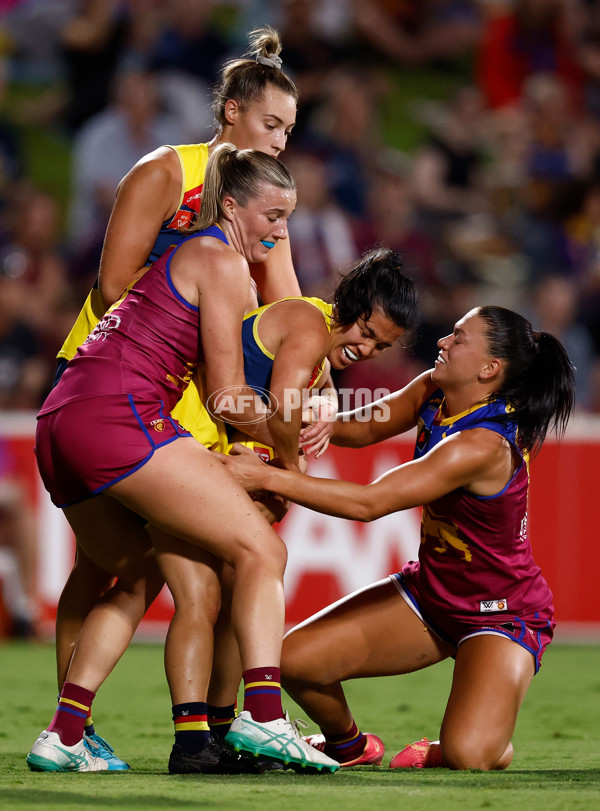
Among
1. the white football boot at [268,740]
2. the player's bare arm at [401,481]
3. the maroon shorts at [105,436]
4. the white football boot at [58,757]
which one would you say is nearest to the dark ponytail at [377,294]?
the player's bare arm at [401,481]

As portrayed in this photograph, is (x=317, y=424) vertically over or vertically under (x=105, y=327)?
under

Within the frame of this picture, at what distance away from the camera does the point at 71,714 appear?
343 centimetres

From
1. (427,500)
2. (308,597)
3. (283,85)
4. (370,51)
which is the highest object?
(370,51)

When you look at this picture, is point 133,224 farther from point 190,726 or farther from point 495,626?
point 495,626

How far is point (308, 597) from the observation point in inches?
281

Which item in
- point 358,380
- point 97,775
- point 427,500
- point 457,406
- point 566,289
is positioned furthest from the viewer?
point 566,289

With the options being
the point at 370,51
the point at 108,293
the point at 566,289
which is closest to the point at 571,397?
the point at 108,293

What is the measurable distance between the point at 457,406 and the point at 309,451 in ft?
1.78

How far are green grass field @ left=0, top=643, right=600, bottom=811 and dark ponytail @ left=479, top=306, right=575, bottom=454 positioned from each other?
3.57 feet

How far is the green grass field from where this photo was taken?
279 cm

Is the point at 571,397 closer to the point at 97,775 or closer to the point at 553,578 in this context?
the point at 97,775

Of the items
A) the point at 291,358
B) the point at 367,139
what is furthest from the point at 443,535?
the point at 367,139

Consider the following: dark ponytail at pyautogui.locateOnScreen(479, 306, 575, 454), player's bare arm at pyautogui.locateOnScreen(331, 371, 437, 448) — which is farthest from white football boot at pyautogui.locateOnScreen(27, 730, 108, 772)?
dark ponytail at pyautogui.locateOnScreen(479, 306, 575, 454)

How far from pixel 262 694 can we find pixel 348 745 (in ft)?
2.64
